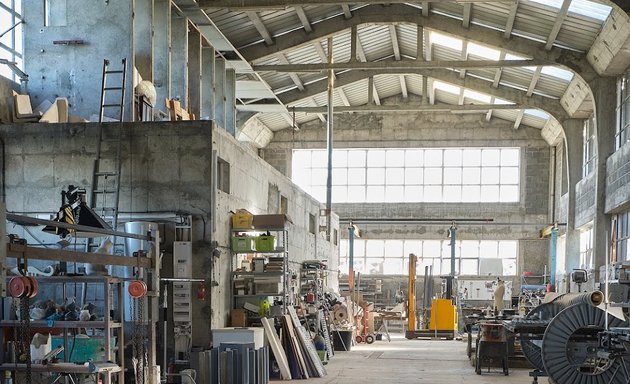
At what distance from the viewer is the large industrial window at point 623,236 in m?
21.2

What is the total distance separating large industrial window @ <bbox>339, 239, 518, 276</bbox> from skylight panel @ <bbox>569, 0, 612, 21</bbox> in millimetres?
15659

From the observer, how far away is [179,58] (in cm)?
1803

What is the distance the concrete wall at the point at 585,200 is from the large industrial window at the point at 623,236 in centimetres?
161

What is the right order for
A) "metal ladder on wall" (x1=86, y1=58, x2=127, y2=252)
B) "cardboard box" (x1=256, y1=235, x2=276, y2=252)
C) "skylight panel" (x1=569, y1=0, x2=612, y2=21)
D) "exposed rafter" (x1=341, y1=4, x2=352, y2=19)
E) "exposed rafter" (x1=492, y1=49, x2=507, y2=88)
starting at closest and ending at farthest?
"metal ladder on wall" (x1=86, y1=58, x2=127, y2=252), "cardboard box" (x1=256, y1=235, x2=276, y2=252), "skylight panel" (x1=569, y1=0, x2=612, y2=21), "exposed rafter" (x1=341, y1=4, x2=352, y2=19), "exposed rafter" (x1=492, y1=49, x2=507, y2=88)

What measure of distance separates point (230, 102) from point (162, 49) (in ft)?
17.9

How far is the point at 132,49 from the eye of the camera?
15.4 m

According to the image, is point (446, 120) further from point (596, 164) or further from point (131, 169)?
point (131, 169)

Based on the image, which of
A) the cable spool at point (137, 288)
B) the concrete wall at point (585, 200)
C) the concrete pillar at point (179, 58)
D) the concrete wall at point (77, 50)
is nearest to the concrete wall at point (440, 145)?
the concrete wall at point (585, 200)

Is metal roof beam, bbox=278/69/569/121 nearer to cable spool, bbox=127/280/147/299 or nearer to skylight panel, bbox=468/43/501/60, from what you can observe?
skylight panel, bbox=468/43/501/60

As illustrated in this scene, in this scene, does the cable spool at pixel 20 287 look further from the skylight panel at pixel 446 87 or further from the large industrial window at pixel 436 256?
the large industrial window at pixel 436 256

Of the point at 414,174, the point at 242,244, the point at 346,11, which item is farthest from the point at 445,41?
the point at 242,244

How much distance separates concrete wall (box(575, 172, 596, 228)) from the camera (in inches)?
958

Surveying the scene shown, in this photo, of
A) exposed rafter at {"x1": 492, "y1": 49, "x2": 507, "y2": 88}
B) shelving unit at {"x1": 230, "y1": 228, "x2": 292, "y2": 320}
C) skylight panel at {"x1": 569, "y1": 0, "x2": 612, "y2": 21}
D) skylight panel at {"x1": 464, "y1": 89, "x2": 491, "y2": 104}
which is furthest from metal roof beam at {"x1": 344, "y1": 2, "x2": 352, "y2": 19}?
shelving unit at {"x1": 230, "y1": 228, "x2": 292, "y2": 320}

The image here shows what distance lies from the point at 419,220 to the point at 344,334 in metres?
12.6
